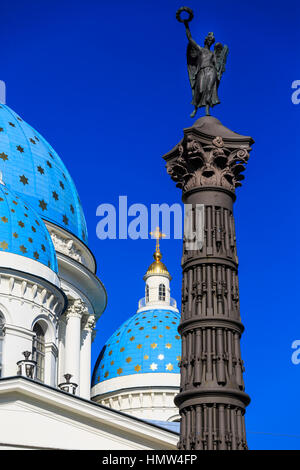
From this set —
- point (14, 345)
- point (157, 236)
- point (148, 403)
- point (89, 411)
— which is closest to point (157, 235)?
point (157, 236)

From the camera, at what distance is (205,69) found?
17.4 metres

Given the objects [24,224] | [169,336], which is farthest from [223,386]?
[169,336]

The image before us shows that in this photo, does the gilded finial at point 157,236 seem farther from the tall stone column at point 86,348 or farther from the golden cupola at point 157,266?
the tall stone column at point 86,348

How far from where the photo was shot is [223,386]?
49.2 ft

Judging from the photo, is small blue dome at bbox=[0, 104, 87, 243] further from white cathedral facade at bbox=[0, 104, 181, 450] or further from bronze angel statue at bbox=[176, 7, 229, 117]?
bronze angel statue at bbox=[176, 7, 229, 117]

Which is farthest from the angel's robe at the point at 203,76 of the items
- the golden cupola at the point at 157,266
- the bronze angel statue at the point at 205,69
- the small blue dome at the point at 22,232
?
the golden cupola at the point at 157,266

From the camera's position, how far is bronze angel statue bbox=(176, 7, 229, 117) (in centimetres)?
1738

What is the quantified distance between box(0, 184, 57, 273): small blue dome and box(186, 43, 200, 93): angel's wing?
678 inches

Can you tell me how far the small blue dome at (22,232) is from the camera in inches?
1341

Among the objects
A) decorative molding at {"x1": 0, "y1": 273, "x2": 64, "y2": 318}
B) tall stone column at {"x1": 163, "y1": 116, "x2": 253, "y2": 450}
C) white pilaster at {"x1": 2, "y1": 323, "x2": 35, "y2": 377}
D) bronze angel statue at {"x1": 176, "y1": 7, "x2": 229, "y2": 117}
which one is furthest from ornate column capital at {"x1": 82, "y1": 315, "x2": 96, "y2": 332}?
tall stone column at {"x1": 163, "y1": 116, "x2": 253, "y2": 450}

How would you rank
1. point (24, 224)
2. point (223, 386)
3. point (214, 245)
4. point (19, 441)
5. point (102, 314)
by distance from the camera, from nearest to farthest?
point (223, 386) → point (214, 245) → point (19, 441) → point (24, 224) → point (102, 314)

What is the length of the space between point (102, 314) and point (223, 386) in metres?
29.5

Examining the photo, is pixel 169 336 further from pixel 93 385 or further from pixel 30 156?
pixel 30 156

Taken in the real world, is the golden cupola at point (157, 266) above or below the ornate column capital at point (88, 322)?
above
